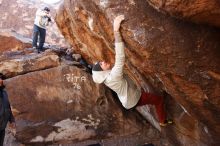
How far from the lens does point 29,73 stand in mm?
9344

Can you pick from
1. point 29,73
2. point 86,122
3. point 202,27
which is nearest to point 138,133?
point 86,122

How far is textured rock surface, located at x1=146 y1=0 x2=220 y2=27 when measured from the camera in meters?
4.08

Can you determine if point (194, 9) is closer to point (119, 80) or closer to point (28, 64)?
point (119, 80)

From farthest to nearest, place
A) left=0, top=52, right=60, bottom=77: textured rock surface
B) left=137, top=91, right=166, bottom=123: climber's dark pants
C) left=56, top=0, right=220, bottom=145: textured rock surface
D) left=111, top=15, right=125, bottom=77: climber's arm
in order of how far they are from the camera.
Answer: left=0, top=52, right=60, bottom=77: textured rock surface, left=137, top=91, right=166, bottom=123: climber's dark pants, left=111, top=15, right=125, bottom=77: climber's arm, left=56, top=0, right=220, bottom=145: textured rock surface

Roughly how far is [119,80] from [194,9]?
6.57ft

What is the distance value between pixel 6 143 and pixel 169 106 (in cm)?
455

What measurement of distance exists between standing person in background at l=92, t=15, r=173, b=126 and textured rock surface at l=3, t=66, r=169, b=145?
2277 millimetres

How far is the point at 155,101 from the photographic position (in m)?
6.66

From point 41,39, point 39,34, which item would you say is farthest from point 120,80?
point 39,34

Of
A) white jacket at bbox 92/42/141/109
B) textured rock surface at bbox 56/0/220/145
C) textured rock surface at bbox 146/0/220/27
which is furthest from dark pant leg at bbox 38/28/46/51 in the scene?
textured rock surface at bbox 146/0/220/27

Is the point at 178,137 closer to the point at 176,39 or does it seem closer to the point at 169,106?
the point at 169,106

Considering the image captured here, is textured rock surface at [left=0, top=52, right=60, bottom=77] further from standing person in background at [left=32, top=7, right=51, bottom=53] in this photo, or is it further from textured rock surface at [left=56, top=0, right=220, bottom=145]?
textured rock surface at [left=56, top=0, right=220, bottom=145]

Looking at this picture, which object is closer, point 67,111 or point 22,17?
point 67,111

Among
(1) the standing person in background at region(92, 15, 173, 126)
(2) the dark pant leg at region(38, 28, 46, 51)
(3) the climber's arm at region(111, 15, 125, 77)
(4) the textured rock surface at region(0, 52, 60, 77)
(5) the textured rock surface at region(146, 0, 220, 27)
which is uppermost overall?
(5) the textured rock surface at region(146, 0, 220, 27)
